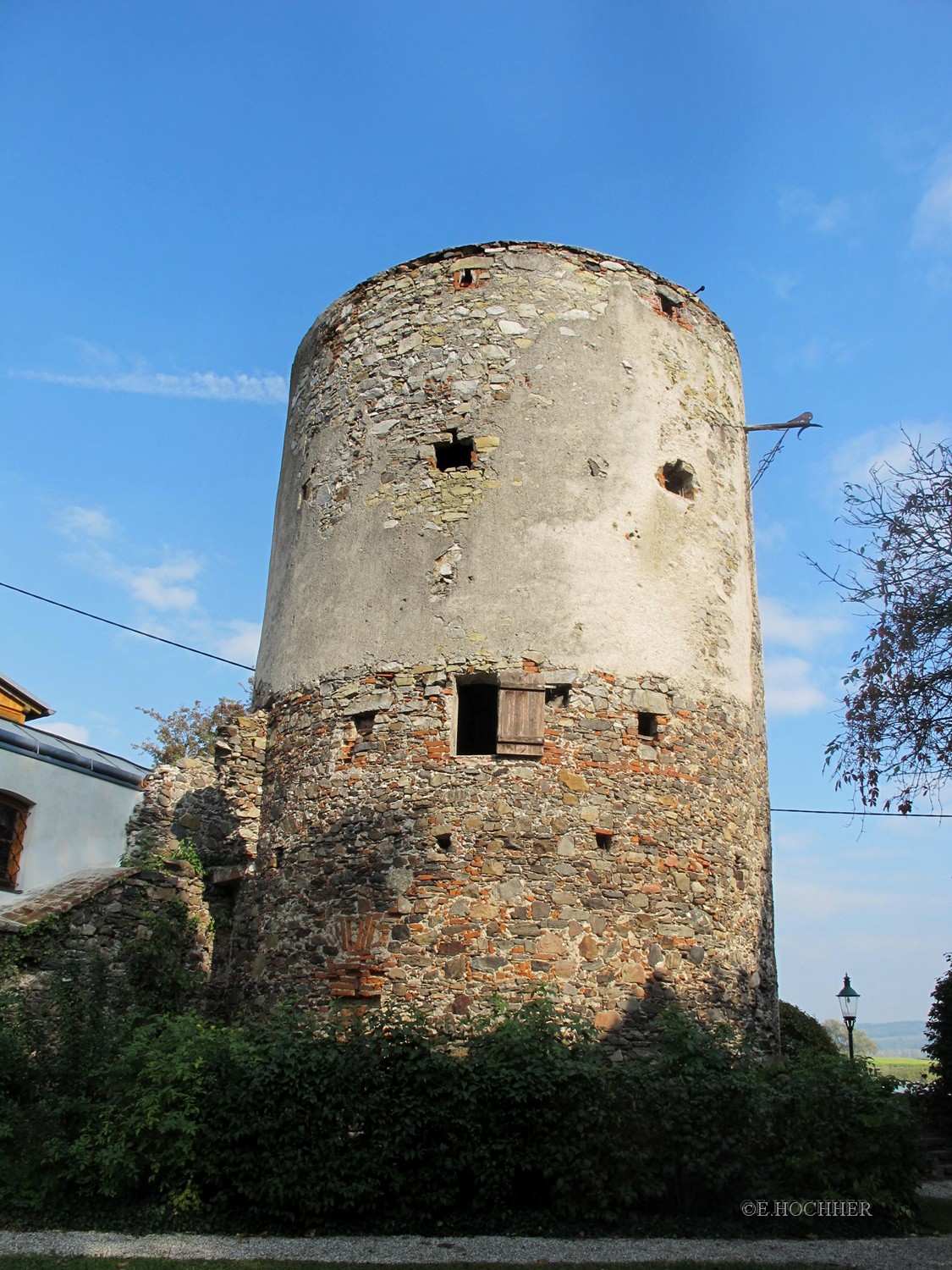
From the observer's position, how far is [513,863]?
9.94 meters

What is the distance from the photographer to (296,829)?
11.1 metres

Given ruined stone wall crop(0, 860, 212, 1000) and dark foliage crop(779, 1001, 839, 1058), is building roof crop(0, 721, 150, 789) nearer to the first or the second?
ruined stone wall crop(0, 860, 212, 1000)

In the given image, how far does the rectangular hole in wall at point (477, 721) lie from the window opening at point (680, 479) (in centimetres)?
316

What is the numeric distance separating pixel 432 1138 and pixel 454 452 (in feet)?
22.8

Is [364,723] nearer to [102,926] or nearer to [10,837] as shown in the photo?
[102,926]

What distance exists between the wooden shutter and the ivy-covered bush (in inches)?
109

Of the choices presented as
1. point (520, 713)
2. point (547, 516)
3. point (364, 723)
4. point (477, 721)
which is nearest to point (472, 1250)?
point (520, 713)

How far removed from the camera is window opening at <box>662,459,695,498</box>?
12.0 meters

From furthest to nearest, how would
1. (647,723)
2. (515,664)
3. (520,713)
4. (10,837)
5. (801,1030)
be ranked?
(801,1030) → (10,837) → (647,723) → (515,664) → (520,713)

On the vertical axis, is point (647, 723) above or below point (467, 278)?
below

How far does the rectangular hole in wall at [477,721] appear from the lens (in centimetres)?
1252

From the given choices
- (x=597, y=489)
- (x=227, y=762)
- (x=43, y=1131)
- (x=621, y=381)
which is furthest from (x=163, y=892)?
(x=621, y=381)

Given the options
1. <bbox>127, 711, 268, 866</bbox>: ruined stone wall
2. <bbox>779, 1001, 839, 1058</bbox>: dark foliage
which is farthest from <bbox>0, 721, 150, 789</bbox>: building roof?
<bbox>779, 1001, 839, 1058</bbox>: dark foliage

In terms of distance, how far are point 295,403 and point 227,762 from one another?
4.78 m
